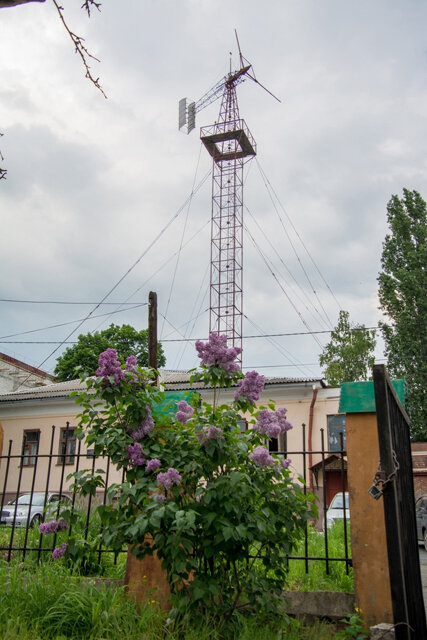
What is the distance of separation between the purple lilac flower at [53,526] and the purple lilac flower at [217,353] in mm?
1730

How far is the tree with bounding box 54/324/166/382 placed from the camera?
124 feet

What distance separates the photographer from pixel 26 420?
83.7 ft

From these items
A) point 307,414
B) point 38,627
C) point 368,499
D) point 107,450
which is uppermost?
point 307,414

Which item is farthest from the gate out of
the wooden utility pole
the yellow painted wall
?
the wooden utility pole

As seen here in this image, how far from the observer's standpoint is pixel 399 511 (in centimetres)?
325

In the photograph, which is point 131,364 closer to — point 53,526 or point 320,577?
point 53,526

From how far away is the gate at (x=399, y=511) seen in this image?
288 cm

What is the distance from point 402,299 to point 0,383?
24601 millimetres

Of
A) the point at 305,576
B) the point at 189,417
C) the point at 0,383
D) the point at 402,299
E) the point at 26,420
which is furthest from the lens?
the point at 0,383

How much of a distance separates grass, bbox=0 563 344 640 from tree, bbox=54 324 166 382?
3327 cm

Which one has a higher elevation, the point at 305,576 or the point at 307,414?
the point at 307,414

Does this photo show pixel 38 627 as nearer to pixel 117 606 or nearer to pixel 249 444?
pixel 117 606

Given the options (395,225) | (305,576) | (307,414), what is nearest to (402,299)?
(395,225)

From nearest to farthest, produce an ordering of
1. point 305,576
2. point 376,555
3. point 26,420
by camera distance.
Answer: point 376,555, point 305,576, point 26,420
